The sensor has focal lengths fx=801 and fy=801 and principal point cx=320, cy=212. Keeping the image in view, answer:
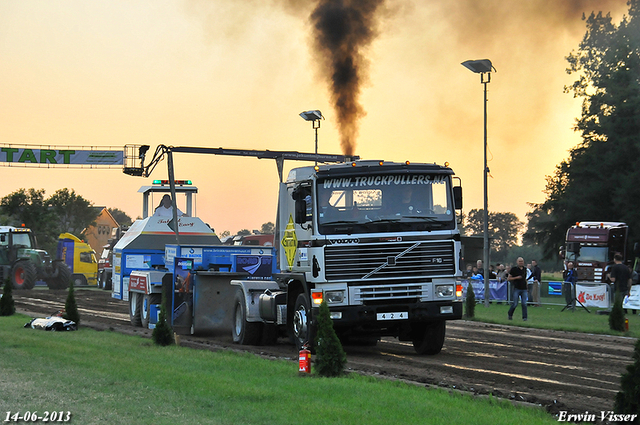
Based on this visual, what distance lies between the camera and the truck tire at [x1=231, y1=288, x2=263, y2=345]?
16.7 metres

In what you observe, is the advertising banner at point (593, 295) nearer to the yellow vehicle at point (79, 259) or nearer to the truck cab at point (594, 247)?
the truck cab at point (594, 247)

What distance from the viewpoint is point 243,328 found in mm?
16844

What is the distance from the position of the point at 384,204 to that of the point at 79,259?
42488mm

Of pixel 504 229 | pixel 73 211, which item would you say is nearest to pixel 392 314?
pixel 73 211

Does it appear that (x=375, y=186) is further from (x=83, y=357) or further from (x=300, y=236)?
(x=83, y=357)

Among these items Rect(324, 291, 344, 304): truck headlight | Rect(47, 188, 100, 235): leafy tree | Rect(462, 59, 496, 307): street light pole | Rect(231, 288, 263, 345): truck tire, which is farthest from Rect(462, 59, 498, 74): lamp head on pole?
Rect(47, 188, 100, 235): leafy tree

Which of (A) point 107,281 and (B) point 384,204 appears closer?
(B) point 384,204

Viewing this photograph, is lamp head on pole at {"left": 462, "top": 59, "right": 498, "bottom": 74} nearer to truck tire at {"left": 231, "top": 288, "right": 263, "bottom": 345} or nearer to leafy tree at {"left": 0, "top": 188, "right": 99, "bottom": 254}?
truck tire at {"left": 231, "top": 288, "right": 263, "bottom": 345}

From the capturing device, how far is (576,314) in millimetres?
27203

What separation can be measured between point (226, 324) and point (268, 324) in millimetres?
2318

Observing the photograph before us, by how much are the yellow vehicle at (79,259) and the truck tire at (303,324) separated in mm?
39757

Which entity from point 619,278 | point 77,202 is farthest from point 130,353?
point 77,202

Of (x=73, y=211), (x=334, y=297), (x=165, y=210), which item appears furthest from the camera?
(x=73, y=211)

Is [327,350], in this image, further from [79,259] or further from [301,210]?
[79,259]
